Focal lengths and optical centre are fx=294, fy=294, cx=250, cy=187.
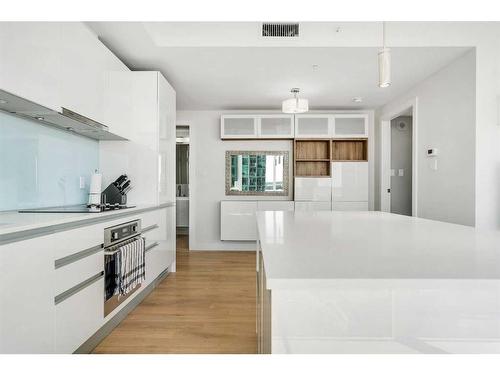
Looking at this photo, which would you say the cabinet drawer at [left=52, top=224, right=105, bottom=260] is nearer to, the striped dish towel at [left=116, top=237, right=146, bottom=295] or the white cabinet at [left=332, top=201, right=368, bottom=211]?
the striped dish towel at [left=116, top=237, right=146, bottom=295]

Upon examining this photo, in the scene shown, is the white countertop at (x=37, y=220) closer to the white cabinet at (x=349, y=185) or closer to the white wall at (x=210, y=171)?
the white wall at (x=210, y=171)

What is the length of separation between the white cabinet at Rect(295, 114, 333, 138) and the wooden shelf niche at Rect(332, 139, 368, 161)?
345 mm

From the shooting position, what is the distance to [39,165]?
2238 mm

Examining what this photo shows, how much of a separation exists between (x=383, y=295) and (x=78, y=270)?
1.66 m

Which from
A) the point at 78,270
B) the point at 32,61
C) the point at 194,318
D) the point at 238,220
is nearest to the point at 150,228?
A: the point at 194,318

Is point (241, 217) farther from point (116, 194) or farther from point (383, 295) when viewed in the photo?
point (383, 295)

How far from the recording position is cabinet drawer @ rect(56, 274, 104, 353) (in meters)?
1.59

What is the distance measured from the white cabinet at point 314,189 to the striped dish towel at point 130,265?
2.97 meters

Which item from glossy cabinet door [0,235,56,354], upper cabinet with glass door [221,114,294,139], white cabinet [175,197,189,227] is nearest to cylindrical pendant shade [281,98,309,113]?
upper cabinet with glass door [221,114,294,139]

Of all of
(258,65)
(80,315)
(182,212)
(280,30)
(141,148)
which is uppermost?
(280,30)

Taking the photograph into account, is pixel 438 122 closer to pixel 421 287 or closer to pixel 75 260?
pixel 421 287

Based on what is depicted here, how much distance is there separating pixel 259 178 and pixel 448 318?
4390 mm

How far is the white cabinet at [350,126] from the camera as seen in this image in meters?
4.94

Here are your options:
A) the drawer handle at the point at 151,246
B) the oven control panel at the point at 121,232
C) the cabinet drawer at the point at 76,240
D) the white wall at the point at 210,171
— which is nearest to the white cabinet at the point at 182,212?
the white wall at the point at 210,171
